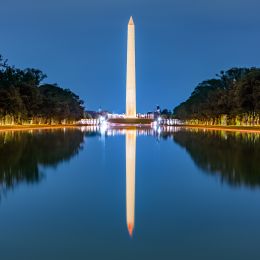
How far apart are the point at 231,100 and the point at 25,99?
87.5ft

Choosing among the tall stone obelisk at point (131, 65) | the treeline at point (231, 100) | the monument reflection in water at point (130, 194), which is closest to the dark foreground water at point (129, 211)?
the monument reflection in water at point (130, 194)

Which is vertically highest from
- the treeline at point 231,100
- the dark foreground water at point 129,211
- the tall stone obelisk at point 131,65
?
the tall stone obelisk at point 131,65

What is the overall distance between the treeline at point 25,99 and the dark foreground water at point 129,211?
134 feet

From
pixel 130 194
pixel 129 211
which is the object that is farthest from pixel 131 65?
pixel 129 211

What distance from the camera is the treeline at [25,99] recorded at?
56.0 meters

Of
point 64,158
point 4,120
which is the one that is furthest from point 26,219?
point 4,120

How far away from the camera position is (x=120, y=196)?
10500 millimetres

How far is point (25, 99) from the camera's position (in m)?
64.4

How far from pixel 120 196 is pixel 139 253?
4.23 m

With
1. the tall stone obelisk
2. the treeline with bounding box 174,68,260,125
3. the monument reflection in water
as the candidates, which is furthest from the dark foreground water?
the tall stone obelisk

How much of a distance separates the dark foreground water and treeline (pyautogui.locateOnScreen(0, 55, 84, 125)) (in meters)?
41.0

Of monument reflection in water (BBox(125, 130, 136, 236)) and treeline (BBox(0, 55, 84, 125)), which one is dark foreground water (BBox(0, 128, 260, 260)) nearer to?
monument reflection in water (BBox(125, 130, 136, 236))

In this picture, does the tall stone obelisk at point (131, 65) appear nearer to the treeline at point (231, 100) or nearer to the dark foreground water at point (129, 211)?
the treeline at point (231, 100)

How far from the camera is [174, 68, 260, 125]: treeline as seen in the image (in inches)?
2085
